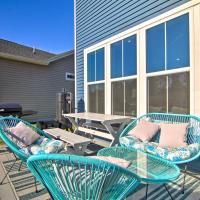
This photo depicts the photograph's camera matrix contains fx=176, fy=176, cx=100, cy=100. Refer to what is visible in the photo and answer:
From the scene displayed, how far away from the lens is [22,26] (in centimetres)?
1048

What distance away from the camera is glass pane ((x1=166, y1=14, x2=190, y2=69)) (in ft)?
9.89

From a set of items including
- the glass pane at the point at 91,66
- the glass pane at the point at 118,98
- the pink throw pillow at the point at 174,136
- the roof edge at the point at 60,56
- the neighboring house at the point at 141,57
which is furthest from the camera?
the roof edge at the point at 60,56

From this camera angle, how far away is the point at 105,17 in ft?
16.8

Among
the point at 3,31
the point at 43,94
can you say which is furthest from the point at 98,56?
the point at 3,31

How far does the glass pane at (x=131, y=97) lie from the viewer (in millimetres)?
3947

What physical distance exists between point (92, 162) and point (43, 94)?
8.58m

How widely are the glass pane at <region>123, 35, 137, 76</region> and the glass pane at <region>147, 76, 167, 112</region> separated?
568mm

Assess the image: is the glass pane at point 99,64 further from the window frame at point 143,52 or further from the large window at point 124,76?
the large window at point 124,76

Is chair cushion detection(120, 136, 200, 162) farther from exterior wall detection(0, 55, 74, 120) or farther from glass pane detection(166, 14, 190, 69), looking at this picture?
exterior wall detection(0, 55, 74, 120)

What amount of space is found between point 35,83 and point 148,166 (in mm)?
7954

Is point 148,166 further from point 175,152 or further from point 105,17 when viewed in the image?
point 105,17

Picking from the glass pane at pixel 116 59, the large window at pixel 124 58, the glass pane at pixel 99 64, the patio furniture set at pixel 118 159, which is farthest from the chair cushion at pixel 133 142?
the glass pane at pixel 99 64

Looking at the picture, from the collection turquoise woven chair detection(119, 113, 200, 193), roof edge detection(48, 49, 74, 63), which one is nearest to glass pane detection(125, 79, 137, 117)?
turquoise woven chair detection(119, 113, 200, 193)

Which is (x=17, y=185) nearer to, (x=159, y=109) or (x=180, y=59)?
(x=159, y=109)
